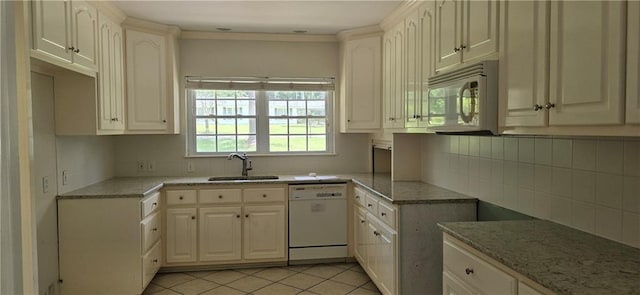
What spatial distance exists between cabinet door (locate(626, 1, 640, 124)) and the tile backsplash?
51 cm

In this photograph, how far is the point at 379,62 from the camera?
13.5 ft

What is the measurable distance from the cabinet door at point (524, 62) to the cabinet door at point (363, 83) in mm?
2186

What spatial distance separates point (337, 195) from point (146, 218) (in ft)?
5.65

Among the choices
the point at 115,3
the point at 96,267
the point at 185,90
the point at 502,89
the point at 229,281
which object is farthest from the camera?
the point at 185,90

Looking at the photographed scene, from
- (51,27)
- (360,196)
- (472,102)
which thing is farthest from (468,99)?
(51,27)

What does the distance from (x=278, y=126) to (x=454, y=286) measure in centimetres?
303

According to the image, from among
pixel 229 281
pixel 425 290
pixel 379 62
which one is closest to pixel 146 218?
pixel 229 281

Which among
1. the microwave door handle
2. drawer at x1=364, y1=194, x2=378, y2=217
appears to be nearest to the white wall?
drawer at x1=364, y1=194, x2=378, y2=217

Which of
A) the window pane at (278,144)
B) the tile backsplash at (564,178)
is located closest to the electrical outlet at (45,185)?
the window pane at (278,144)

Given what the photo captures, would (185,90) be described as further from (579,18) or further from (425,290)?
(579,18)

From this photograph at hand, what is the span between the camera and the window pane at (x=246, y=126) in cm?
463

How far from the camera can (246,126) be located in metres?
4.64

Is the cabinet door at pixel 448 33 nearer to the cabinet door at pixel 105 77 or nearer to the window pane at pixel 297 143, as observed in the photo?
the window pane at pixel 297 143

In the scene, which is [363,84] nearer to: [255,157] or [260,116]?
[260,116]
